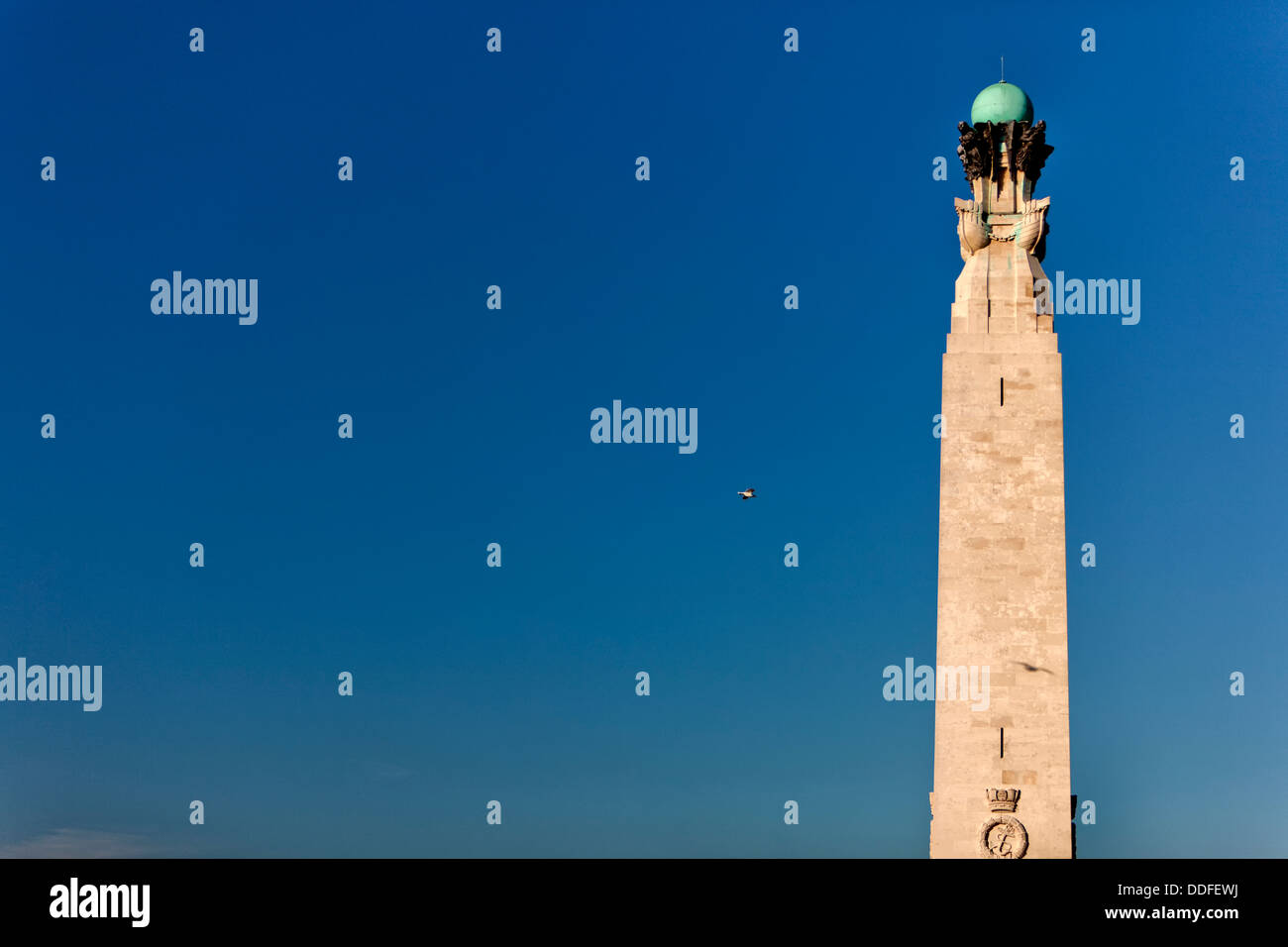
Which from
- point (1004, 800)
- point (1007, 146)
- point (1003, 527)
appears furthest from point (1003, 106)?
point (1004, 800)

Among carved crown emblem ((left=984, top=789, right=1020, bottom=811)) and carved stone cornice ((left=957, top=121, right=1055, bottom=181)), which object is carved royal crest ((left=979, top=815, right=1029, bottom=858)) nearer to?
carved crown emblem ((left=984, top=789, right=1020, bottom=811))

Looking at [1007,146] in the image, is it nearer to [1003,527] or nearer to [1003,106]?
[1003,106]

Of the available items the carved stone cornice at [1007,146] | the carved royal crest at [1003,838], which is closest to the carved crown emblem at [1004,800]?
the carved royal crest at [1003,838]

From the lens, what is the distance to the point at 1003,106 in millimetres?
66500

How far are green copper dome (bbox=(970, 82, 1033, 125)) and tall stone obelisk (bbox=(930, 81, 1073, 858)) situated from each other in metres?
0.05

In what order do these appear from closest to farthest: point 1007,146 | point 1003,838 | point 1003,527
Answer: point 1003,838 → point 1003,527 → point 1007,146

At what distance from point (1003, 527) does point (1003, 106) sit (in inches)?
613

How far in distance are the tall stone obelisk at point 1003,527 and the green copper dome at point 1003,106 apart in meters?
0.05

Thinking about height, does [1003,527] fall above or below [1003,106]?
below
